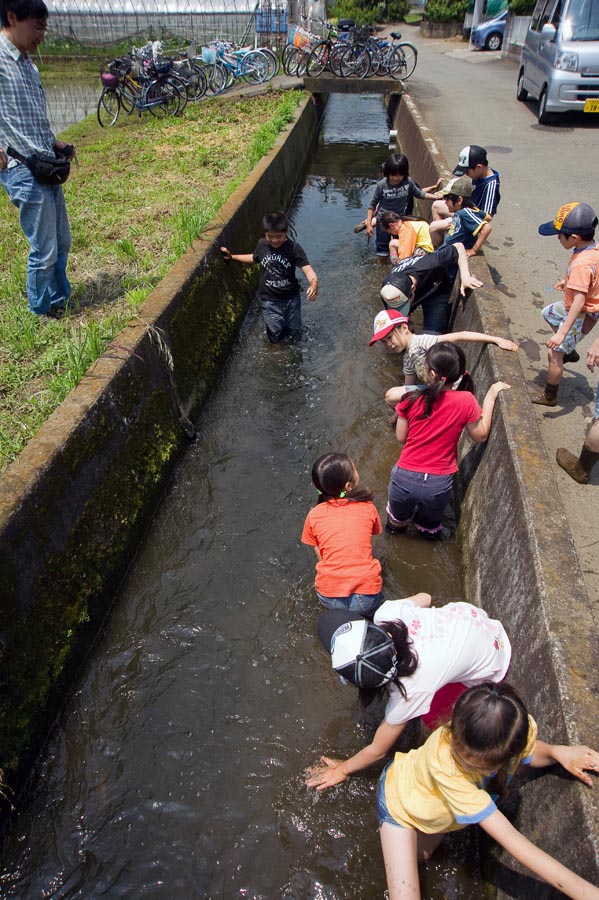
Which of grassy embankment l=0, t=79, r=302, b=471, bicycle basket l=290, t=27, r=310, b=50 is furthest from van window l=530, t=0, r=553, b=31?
bicycle basket l=290, t=27, r=310, b=50

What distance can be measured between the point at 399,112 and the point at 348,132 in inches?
72.3

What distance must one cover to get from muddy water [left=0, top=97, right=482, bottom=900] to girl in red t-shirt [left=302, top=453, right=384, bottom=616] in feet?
1.64

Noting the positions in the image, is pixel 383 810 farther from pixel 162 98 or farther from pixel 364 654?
pixel 162 98

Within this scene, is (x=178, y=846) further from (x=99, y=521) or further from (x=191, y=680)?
(x=99, y=521)

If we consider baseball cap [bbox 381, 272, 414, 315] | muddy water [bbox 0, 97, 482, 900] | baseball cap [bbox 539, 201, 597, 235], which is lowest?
muddy water [bbox 0, 97, 482, 900]

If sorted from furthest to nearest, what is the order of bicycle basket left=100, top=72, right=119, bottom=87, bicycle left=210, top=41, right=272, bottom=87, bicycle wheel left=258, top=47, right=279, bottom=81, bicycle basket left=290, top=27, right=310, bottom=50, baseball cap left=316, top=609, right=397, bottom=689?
bicycle basket left=290, top=27, right=310, bottom=50, bicycle wheel left=258, top=47, right=279, bottom=81, bicycle left=210, top=41, right=272, bottom=87, bicycle basket left=100, top=72, right=119, bottom=87, baseball cap left=316, top=609, right=397, bottom=689

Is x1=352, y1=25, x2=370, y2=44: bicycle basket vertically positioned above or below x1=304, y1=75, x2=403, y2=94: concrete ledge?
above

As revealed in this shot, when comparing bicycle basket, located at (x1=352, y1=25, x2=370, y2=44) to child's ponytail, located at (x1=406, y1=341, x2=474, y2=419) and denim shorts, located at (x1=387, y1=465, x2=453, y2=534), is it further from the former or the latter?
denim shorts, located at (x1=387, y1=465, x2=453, y2=534)

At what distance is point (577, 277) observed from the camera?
12.2ft

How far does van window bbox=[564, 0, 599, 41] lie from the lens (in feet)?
31.3

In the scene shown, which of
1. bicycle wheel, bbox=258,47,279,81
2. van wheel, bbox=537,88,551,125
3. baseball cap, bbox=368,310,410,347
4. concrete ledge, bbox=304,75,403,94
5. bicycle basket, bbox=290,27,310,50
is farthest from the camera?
bicycle basket, bbox=290,27,310,50

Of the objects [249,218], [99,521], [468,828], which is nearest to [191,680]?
[99,521]

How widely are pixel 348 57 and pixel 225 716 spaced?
16.6 meters

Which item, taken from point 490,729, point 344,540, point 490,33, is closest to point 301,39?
point 490,33
